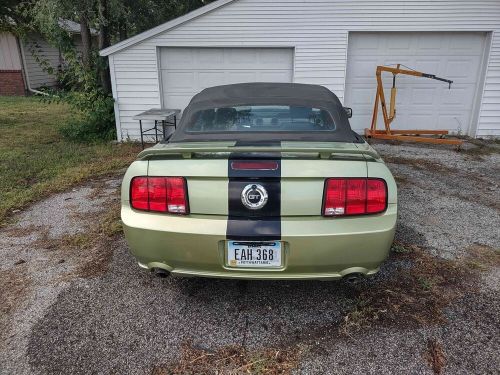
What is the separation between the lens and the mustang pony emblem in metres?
2.25

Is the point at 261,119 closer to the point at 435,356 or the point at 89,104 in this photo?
the point at 435,356

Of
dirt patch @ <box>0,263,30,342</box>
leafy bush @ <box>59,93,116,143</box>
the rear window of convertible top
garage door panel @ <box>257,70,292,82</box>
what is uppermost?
garage door panel @ <box>257,70,292,82</box>

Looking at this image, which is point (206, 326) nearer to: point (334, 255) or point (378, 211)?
point (334, 255)

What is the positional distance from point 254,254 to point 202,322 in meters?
0.68

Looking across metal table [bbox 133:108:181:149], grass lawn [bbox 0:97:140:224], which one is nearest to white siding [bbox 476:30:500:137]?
metal table [bbox 133:108:181:149]

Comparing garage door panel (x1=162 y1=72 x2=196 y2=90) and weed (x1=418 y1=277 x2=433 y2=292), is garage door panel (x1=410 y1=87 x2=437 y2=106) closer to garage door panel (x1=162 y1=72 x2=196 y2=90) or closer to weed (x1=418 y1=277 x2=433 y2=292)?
garage door panel (x1=162 y1=72 x2=196 y2=90)

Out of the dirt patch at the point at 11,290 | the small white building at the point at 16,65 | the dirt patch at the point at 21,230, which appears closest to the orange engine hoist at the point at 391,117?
the dirt patch at the point at 21,230

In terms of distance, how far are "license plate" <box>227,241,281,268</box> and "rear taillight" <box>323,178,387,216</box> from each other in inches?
14.8

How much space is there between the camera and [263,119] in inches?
129

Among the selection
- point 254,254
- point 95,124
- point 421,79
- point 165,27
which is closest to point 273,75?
point 165,27

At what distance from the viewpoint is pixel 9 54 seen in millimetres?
17844

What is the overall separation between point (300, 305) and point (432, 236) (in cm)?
189

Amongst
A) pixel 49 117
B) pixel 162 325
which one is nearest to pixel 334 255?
pixel 162 325

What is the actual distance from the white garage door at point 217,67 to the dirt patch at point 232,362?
7.28 meters
